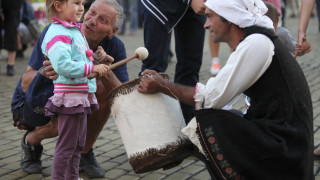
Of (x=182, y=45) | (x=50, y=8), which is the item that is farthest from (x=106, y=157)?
(x=50, y=8)

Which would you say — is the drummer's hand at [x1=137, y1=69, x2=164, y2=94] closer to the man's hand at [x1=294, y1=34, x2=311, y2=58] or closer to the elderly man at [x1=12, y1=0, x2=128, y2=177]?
the elderly man at [x1=12, y1=0, x2=128, y2=177]

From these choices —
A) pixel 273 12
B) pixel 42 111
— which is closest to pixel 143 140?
pixel 42 111

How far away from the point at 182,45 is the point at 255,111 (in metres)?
1.47

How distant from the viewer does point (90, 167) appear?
11.0 ft

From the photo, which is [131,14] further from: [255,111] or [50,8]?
[255,111]

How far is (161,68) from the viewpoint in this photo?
3.81 metres

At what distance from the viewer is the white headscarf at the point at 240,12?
8.43 feet

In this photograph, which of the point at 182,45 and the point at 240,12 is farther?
the point at 182,45

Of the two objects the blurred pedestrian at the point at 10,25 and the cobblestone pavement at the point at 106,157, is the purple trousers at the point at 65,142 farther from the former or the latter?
the blurred pedestrian at the point at 10,25

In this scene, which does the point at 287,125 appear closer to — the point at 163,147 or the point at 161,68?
the point at 163,147

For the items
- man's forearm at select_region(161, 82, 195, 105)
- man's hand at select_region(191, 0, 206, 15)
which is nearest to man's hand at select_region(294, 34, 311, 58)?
man's hand at select_region(191, 0, 206, 15)

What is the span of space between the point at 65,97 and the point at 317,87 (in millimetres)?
4235

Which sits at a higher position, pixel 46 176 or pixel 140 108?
pixel 140 108

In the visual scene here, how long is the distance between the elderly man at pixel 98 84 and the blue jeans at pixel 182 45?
1.28ft
